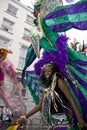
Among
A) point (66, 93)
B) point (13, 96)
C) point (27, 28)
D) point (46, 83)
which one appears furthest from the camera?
point (27, 28)

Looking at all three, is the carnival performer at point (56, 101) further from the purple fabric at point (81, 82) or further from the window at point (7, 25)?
the window at point (7, 25)

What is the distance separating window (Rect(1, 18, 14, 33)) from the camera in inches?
612

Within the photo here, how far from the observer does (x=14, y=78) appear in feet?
20.9

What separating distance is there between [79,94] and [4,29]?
13.3 metres

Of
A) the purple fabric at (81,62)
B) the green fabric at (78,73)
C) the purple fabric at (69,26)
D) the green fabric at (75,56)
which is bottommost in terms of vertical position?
the green fabric at (78,73)

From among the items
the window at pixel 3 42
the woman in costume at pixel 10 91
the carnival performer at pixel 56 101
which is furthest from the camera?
the window at pixel 3 42

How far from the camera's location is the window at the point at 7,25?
1555 centimetres

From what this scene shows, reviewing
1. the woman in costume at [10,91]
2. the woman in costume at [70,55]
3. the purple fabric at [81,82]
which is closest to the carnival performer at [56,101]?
the woman in costume at [70,55]

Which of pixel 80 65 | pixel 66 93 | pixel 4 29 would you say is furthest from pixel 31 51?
pixel 4 29

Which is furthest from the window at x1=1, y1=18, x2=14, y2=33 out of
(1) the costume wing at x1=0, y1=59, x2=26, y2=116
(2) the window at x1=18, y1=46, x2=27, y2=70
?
(1) the costume wing at x1=0, y1=59, x2=26, y2=116

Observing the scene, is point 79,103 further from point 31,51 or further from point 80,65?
point 31,51

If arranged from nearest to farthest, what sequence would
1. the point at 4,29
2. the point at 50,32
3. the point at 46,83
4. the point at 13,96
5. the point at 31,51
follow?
the point at 46,83
the point at 50,32
the point at 31,51
the point at 13,96
the point at 4,29

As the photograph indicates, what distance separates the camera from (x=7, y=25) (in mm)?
15758

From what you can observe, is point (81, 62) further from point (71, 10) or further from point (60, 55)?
point (71, 10)
